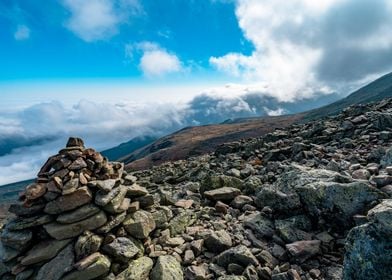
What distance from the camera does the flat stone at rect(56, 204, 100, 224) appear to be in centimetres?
1285

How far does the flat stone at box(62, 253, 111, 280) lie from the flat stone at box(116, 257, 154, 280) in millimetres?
676

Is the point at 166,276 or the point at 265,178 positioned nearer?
the point at 166,276

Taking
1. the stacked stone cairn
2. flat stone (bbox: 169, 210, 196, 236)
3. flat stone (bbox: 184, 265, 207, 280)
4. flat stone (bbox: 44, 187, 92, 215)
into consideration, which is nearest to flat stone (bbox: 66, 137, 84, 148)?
the stacked stone cairn

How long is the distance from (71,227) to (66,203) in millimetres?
995

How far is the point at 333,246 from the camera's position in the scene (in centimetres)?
1234

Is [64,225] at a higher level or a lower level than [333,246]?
higher

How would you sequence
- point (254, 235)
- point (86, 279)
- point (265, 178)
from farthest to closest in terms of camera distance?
point (265, 178)
point (254, 235)
point (86, 279)

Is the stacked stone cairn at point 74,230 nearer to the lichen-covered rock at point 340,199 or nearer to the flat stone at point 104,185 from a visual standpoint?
the flat stone at point 104,185

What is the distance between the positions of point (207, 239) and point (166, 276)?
2828mm

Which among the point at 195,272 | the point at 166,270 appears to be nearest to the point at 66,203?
the point at 166,270

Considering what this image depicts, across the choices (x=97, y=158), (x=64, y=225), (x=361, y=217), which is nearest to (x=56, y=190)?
(x=64, y=225)

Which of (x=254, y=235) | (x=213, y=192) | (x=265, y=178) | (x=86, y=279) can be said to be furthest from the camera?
(x=265, y=178)

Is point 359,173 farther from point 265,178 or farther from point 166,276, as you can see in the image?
point 166,276

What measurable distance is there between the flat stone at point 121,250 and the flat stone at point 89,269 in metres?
0.62
